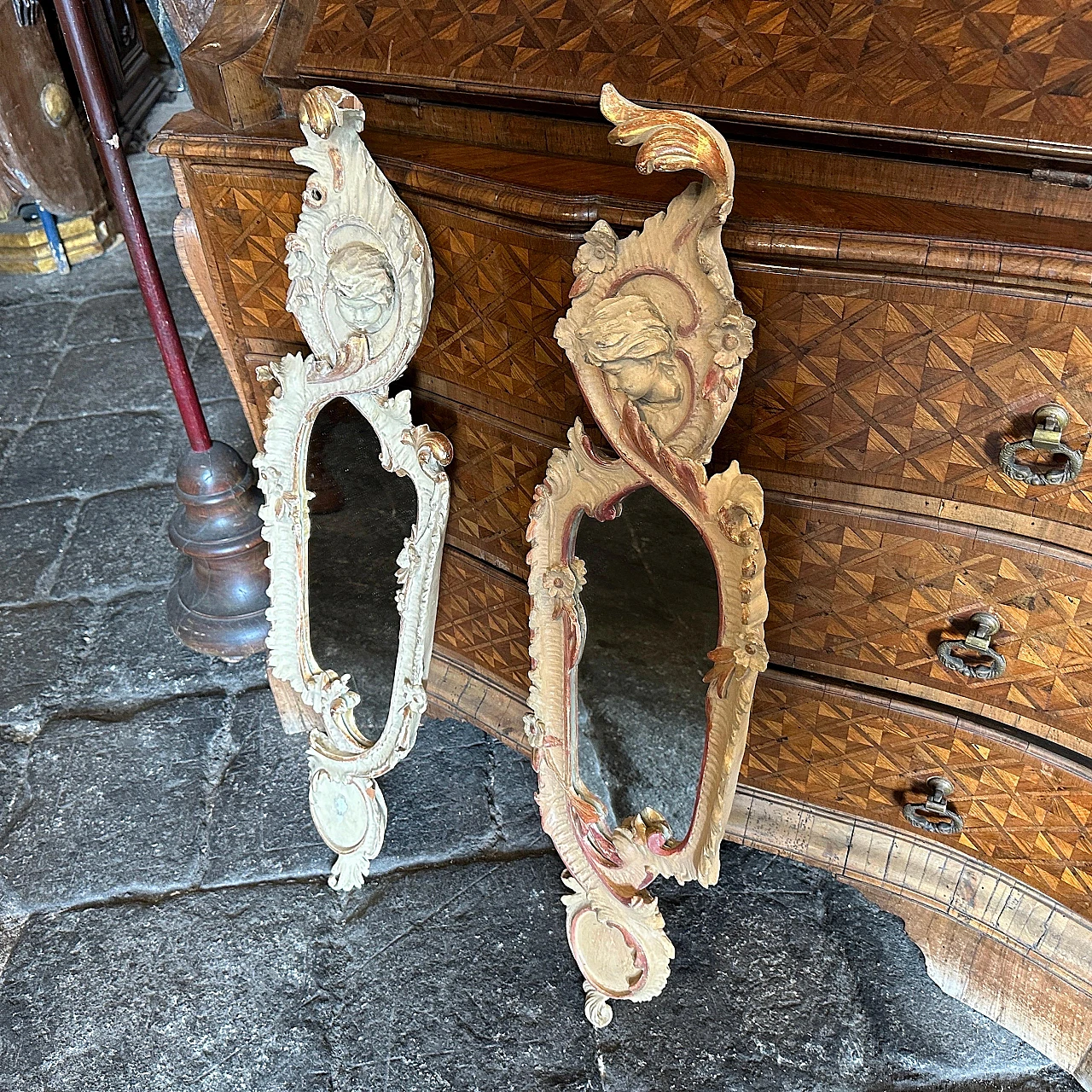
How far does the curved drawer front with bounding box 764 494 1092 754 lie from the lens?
1081 mm

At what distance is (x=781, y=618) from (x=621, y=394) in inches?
13.6

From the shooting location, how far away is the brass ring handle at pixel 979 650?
1.11 metres

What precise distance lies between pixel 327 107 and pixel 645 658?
2.54 ft

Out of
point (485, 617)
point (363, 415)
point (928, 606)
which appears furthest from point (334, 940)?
point (928, 606)

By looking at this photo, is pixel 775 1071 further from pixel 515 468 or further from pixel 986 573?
pixel 515 468

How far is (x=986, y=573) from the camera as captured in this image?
3.61ft

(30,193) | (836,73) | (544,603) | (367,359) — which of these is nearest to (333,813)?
(544,603)

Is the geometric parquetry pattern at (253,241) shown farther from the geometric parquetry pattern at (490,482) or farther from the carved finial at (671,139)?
the carved finial at (671,139)

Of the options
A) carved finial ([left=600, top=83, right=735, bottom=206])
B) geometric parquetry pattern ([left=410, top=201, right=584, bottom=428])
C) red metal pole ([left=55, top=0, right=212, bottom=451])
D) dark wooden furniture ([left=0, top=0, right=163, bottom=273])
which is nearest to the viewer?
carved finial ([left=600, top=83, right=735, bottom=206])

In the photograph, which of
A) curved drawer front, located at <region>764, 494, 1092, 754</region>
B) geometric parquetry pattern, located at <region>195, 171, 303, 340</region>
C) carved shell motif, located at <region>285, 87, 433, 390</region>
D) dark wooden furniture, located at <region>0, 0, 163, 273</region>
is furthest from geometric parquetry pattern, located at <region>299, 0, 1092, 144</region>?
dark wooden furniture, located at <region>0, 0, 163, 273</region>

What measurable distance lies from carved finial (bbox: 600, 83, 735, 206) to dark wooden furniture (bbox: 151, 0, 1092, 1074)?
0.32 feet

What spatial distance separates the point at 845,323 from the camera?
1.03 m

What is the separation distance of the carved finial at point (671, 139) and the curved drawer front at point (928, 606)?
39 cm

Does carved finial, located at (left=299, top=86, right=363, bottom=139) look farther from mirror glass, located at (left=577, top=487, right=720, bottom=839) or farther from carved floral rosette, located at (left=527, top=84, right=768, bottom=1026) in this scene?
mirror glass, located at (left=577, top=487, right=720, bottom=839)
